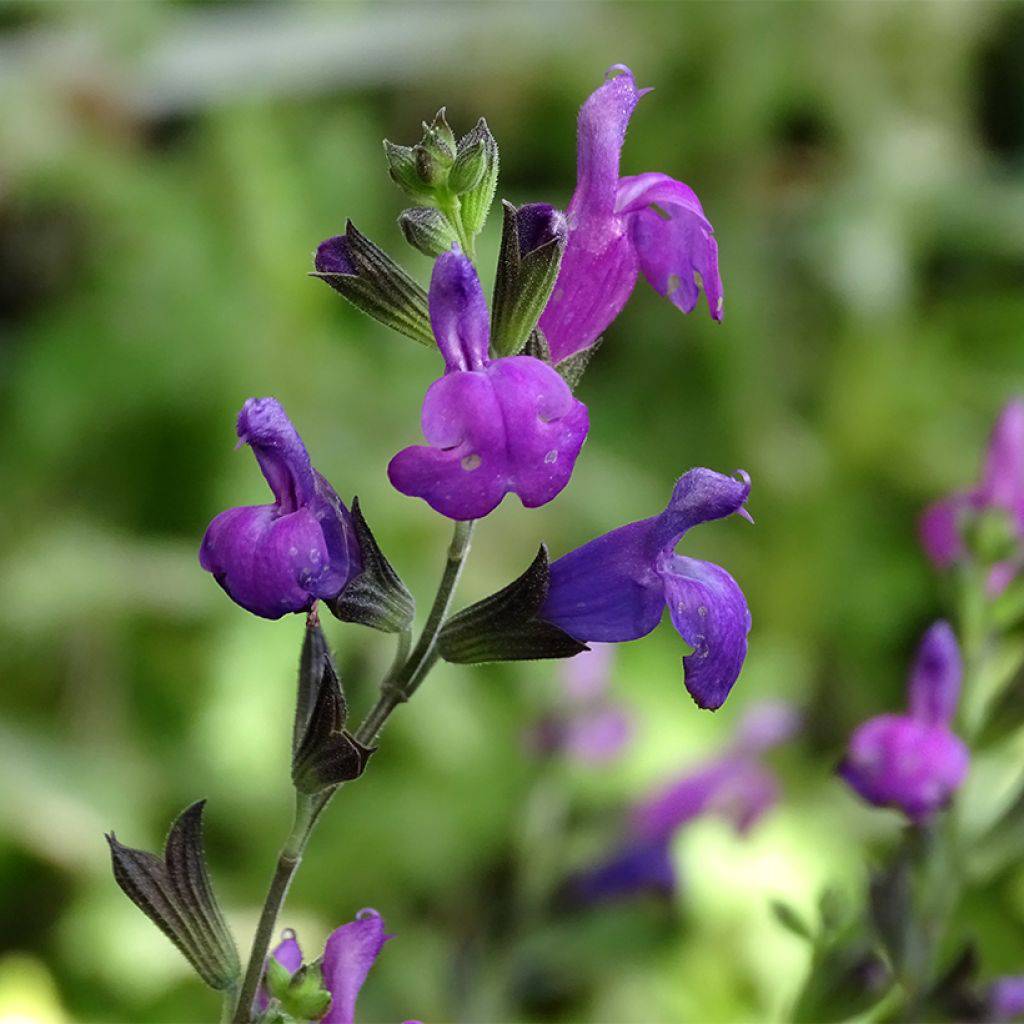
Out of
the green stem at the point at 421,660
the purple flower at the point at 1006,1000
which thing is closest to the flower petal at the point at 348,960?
the green stem at the point at 421,660

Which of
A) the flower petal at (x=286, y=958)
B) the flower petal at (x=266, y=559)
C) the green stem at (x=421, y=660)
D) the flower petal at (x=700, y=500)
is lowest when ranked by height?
the flower petal at (x=286, y=958)

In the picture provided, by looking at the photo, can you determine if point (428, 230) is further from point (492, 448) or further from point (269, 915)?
point (269, 915)

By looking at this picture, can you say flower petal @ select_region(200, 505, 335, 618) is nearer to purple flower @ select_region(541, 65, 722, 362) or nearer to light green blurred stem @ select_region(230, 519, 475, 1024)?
light green blurred stem @ select_region(230, 519, 475, 1024)

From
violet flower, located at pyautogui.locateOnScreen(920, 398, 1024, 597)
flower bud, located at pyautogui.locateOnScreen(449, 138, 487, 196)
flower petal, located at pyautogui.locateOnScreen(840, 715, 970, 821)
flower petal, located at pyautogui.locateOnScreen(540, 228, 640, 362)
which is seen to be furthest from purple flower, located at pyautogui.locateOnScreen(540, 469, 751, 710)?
violet flower, located at pyautogui.locateOnScreen(920, 398, 1024, 597)

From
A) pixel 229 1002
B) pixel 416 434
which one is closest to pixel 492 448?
pixel 229 1002

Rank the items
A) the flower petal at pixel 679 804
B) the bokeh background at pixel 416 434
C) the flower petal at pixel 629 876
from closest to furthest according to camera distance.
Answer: the flower petal at pixel 629 876 < the flower petal at pixel 679 804 < the bokeh background at pixel 416 434

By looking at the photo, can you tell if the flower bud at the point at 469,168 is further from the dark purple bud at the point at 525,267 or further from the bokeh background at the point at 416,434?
the bokeh background at the point at 416,434
